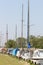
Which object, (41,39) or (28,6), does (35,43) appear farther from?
(28,6)

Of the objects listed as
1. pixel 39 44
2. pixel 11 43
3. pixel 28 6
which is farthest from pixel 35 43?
pixel 28 6

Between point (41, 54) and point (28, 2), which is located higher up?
point (28, 2)

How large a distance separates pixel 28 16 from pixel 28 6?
4.61 ft

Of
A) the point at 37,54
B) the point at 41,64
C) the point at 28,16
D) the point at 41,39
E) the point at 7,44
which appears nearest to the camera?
the point at 41,64

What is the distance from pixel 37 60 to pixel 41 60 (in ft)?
1.10

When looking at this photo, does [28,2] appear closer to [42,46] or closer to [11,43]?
[42,46]

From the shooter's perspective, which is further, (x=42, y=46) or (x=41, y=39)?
(x=41, y=39)

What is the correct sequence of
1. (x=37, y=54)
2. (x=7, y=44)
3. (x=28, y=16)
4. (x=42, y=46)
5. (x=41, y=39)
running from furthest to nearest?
(x=7, y=44), (x=41, y=39), (x=42, y=46), (x=28, y=16), (x=37, y=54)

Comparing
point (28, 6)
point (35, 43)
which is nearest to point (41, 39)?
point (35, 43)

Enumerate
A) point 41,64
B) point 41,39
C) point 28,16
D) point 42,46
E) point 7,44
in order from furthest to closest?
point 7,44 → point 41,39 → point 42,46 → point 28,16 → point 41,64

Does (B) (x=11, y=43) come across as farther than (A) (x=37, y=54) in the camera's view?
Yes

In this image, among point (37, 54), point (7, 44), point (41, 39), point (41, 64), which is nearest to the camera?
point (41, 64)

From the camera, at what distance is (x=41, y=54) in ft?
72.7

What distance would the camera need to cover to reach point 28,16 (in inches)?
1227
